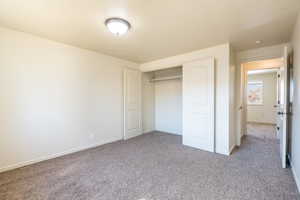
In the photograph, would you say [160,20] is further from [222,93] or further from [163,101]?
[163,101]

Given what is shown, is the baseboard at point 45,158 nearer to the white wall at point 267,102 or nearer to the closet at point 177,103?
the closet at point 177,103

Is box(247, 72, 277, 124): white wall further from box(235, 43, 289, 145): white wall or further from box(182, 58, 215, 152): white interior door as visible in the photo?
box(182, 58, 215, 152): white interior door

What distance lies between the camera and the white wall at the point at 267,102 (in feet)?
21.4

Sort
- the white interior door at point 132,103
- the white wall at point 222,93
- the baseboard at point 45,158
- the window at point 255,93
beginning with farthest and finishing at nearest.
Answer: the window at point 255,93 → the white interior door at point 132,103 → the white wall at point 222,93 → the baseboard at point 45,158

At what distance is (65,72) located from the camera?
3.17 m

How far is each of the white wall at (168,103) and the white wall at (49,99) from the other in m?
1.94

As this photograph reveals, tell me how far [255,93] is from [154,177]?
280 inches

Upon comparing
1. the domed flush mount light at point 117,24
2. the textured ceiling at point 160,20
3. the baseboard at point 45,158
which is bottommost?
the baseboard at point 45,158

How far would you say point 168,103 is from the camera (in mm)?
5215

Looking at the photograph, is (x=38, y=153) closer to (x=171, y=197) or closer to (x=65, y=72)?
(x=65, y=72)

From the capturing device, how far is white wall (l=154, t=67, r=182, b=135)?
4.98 metres

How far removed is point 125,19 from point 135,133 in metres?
3.49

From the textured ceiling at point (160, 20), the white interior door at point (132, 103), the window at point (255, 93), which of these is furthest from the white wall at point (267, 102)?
the white interior door at point (132, 103)

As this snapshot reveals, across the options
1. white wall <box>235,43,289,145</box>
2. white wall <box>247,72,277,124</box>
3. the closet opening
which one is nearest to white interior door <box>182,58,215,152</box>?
white wall <box>235,43,289,145</box>
